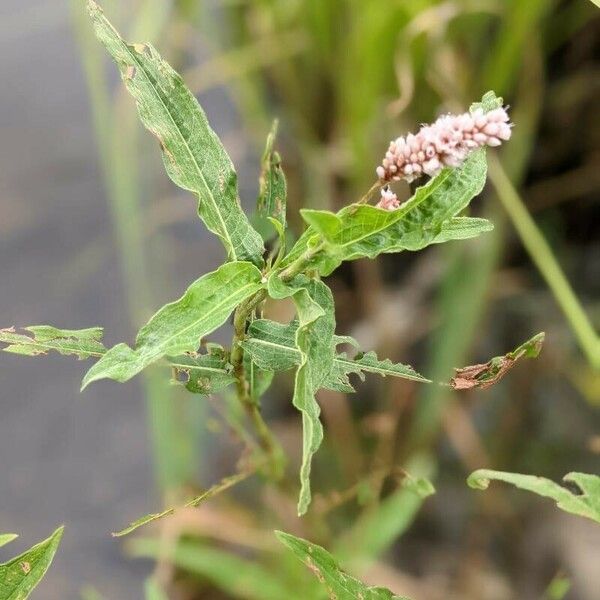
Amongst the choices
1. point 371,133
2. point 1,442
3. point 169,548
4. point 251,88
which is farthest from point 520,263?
point 1,442

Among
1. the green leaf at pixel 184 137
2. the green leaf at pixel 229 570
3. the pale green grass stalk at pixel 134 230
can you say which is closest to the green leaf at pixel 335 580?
the green leaf at pixel 184 137

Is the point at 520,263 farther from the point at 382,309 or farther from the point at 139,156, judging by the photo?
the point at 139,156

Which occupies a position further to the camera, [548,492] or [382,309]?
[382,309]

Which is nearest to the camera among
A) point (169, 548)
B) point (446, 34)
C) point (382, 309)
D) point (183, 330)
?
point (183, 330)

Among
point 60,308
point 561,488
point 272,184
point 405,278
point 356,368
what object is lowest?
point 561,488

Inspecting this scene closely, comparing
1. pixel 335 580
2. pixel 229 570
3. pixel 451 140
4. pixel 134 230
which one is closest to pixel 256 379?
pixel 335 580

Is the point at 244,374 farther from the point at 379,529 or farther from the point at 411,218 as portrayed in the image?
the point at 379,529
